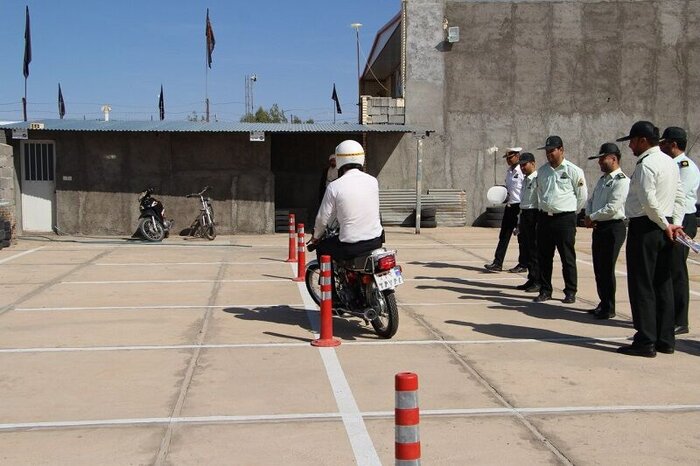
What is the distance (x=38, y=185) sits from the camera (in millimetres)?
20031

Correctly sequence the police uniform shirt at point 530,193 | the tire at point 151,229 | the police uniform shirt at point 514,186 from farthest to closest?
the tire at point 151,229 < the police uniform shirt at point 514,186 < the police uniform shirt at point 530,193

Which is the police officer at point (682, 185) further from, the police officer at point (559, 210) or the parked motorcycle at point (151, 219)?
the parked motorcycle at point (151, 219)

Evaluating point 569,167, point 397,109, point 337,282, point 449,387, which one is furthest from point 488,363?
point 397,109

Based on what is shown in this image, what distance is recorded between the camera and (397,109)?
72.2 feet

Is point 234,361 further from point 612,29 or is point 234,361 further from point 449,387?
point 612,29

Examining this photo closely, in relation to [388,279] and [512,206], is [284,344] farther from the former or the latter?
[512,206]

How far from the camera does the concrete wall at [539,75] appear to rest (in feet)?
72.4

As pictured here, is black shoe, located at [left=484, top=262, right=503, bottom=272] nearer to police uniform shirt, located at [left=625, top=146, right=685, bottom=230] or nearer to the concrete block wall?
police uniform shirt, located at [left=625, top=146, right=685, bottom=230]

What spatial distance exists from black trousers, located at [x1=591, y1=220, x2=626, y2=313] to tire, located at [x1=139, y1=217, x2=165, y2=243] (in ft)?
40.2

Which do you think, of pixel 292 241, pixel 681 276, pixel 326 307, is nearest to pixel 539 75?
pixel 292 241

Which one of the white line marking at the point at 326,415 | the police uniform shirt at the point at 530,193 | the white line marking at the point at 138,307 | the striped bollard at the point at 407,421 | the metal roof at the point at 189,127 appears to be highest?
the metal roof at the point at 189,127

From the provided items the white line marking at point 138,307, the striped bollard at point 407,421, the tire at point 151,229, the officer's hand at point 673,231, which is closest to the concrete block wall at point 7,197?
the tire at point 151,229

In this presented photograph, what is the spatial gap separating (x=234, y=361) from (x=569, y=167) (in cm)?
529

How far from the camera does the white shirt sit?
7715mm
